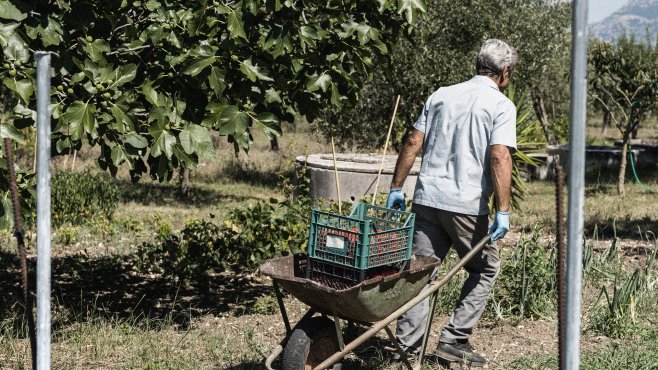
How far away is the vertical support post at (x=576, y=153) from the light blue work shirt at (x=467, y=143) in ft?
7.39

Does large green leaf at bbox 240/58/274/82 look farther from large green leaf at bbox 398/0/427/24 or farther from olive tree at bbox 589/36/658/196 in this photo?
olive tree at bbox 589/36/658/196

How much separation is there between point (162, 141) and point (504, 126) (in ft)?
6.35

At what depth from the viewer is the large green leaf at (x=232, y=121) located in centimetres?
489

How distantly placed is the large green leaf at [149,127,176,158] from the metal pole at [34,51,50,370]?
1.97 m


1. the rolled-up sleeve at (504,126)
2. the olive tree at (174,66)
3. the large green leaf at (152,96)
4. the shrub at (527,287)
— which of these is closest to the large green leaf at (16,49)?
the olive tree at (174,66)

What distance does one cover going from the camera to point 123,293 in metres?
7.14

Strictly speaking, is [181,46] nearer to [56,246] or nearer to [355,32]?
[355,32]

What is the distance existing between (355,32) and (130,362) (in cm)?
253

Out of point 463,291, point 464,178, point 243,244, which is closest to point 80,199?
→ point 243,244

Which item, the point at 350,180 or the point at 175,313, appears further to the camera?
the point at 350,180

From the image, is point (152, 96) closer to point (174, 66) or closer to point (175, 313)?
point (174, 66)

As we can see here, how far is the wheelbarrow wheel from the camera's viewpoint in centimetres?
427

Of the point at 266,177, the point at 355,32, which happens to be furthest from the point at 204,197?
the point at 355,32

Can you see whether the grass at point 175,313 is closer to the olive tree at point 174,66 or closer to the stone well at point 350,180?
the olive tree at point 174,66
